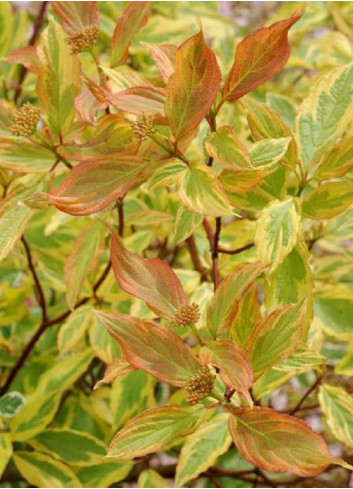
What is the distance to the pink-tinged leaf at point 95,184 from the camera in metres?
0.48

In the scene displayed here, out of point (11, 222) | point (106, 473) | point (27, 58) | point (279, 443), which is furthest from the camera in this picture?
point (106, 473)

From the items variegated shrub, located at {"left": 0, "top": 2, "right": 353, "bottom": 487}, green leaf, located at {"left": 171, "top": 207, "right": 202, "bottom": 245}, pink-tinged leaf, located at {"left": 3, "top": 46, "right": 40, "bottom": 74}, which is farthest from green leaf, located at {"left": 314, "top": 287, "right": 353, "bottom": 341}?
pink-tinged leaf, located at {"left": 3, "top": 46, "right": 40, "bottom": 74}

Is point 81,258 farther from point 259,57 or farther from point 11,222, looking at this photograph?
point 259,57

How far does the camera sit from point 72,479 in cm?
75

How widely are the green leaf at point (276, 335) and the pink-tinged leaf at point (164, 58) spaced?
0.18m

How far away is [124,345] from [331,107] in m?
0.27

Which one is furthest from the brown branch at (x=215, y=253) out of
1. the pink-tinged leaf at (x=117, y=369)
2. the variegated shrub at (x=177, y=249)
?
the pink-tinged leaf at (x=117, y=369)

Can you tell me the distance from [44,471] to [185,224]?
0.36m

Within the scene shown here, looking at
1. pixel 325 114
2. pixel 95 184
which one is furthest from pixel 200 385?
pixel 325 114

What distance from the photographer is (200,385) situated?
48 cm

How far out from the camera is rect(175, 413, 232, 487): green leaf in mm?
658

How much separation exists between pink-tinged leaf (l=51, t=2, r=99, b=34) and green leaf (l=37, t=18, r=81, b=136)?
26 millimetres

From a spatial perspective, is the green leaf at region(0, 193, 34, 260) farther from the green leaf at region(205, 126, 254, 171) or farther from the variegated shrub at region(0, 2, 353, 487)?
the green leaf at region(205, 126, 254, 171)

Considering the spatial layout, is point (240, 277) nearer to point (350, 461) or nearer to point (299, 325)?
point (299, 325)
